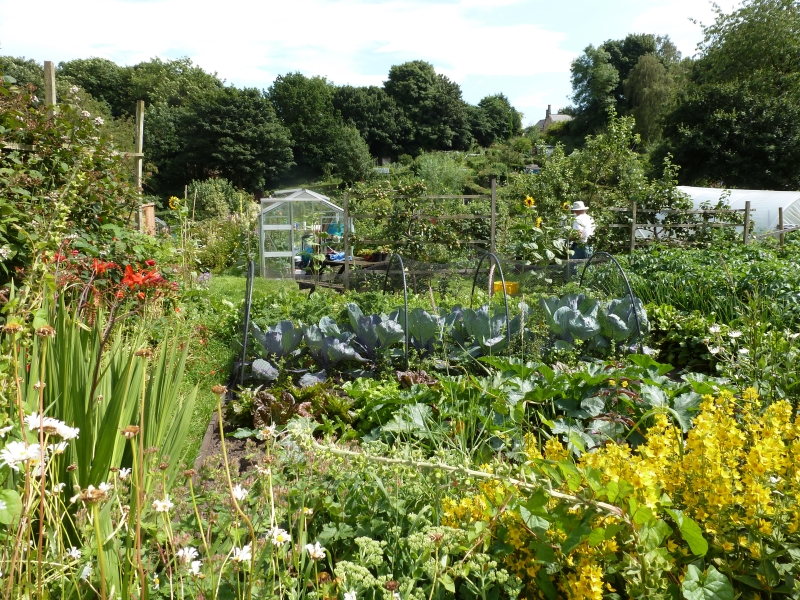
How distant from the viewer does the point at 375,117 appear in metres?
46.8

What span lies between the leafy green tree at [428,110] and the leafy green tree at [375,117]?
48.0 inches

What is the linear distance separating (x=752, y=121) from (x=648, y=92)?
17.9 metres

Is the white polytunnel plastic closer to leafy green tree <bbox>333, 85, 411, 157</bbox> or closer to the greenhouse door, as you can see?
the greenhouse door

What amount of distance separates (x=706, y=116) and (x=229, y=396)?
70.4ft

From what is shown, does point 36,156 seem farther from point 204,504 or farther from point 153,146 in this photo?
point 153,146

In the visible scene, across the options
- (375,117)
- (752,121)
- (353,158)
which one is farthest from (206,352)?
(375,117)

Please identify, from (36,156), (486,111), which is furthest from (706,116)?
(486,111)

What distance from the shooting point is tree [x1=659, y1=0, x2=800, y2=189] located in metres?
20.1

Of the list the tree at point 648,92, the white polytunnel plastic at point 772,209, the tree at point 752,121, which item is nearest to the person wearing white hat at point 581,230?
the white polytunnel plastic at point 772,209

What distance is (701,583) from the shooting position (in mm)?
1253

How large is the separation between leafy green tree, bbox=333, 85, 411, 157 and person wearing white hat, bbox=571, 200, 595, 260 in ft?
120

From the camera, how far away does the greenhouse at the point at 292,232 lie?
11555 mm

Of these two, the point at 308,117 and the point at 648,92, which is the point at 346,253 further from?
the point at 308,117

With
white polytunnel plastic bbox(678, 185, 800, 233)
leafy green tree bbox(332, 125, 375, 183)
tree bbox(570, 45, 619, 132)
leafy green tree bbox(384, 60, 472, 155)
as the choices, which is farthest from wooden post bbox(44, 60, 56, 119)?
leafy green tree bbox(384, 60, 472, 155)
